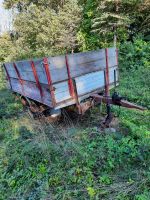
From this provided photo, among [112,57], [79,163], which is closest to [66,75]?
[112,57]

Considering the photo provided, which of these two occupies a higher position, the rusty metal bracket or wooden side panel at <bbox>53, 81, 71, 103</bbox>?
wooden side panel at <bbox>53, 81, 71, 103</bbox>

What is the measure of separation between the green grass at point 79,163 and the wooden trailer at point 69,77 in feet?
2.27

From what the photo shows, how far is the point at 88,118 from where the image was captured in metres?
4.98

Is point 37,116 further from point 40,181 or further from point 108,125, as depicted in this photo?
point 40,181

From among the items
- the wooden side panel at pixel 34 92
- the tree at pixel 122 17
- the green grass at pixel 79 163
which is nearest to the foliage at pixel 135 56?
the tree at pixel 122 17

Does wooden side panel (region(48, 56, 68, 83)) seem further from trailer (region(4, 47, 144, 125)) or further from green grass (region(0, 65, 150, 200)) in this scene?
green grass (region(0, 65, 150, 200))

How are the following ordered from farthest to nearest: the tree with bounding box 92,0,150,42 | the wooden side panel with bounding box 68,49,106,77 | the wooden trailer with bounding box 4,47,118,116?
the tree with bounding box 92,0,150,42 < the wooden side panel with bounding box 68,49,106,77 < the wooden trailer with bounding box 4,47,118,116

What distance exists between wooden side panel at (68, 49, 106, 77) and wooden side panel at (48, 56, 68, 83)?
17 centimetres

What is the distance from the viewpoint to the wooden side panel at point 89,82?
14.1ft

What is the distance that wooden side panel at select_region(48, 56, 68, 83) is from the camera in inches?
149

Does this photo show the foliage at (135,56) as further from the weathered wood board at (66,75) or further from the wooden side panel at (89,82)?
the wooden side panel at (89,82)

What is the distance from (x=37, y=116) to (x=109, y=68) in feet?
7.45

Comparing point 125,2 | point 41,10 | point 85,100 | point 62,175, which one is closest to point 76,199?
point 62,175

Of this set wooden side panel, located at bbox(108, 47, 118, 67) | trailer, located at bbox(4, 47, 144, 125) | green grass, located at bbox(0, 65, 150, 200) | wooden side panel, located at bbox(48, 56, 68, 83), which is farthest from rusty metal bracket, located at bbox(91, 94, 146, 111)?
wooden side panel, located at bbox(108, 47, 118, 67)
